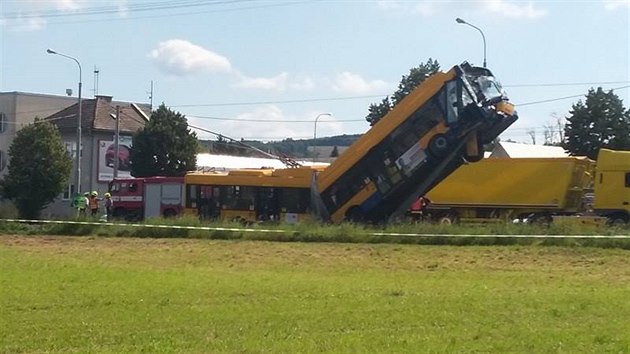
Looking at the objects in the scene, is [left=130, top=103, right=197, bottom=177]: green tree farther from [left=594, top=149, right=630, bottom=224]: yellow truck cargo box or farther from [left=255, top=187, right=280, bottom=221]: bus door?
[left=594, top=149, right=630, bottom=224]: yellow truck cargo box

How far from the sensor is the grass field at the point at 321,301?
10.8 metres

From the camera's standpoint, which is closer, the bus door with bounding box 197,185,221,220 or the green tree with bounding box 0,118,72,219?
the bus door with bounding box 197,185,221,220

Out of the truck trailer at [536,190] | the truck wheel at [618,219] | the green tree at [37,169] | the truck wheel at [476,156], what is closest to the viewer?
the truck wheel at [476,156]

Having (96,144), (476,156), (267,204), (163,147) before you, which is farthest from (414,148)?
(96,144)

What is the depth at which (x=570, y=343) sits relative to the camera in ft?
34.7

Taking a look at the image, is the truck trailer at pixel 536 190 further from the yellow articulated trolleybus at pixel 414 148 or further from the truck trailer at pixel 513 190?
the yellow articulated trolleybus at pixel 414 148

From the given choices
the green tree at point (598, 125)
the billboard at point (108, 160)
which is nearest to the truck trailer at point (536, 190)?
the green tree at point (598, 125)

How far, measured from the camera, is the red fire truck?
47.5 meters

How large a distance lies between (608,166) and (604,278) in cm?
1682

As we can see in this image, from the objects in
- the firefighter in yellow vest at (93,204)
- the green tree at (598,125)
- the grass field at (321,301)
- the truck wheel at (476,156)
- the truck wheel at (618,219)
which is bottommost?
the grass field at (321,301)

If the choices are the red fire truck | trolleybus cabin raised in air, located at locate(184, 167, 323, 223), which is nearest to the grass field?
trolleybus cabin raised in air, located at locate(184, 167, 323, 223)

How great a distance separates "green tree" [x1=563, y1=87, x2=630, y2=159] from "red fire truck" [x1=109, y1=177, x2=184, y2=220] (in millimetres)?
28472

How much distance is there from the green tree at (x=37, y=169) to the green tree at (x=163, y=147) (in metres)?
9.66

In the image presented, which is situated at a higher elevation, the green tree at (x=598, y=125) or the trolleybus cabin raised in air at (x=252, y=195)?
the green tree at (x=598, y=125)
